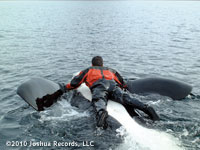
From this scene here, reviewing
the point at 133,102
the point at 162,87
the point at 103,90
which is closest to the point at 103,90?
the point at 103,90

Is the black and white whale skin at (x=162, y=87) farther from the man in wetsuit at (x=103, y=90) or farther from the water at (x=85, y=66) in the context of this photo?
the man in wetsuit at (x=103, y=90)

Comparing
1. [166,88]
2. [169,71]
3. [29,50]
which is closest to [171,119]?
[166,88]

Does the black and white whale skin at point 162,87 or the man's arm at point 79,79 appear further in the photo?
the black and white whale skin at point 162,87

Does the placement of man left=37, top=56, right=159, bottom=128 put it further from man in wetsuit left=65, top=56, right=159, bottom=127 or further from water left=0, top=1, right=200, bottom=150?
water left=0, top=1, right=200, bottom=150

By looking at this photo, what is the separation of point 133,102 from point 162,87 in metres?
2.24

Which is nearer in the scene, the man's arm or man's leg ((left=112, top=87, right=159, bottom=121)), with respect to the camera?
man's leg ((left=112, top=87, right=159, bottom=121))

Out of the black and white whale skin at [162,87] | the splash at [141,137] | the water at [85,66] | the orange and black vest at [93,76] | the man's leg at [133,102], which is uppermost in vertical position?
the orange and black vest at [93,76]

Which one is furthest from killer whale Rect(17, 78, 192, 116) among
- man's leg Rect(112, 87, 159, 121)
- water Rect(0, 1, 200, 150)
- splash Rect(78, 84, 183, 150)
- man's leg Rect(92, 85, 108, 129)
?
splash Rect(78, 84, 183, 150)

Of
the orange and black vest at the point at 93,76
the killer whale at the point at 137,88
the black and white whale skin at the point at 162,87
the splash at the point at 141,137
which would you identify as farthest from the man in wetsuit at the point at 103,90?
the black and white whale skin at the point at 162,87

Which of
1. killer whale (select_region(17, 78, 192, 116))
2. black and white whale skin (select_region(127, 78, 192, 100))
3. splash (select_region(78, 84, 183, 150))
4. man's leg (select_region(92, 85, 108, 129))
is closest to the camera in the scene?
splash (select_region(78, 84, 183, 150))

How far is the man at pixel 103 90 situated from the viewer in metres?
6.48

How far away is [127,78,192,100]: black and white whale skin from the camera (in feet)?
27.6

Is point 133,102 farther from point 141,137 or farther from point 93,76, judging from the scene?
point 93,76

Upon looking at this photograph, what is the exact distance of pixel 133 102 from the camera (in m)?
6.79
